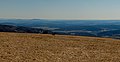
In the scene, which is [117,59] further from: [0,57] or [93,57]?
[0,57]

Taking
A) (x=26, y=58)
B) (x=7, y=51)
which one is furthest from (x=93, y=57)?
(x=7, y=51)

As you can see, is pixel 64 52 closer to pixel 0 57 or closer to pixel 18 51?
pixel 18 51

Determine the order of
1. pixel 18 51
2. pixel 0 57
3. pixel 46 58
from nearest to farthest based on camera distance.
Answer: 1. pixel 0 57
2. pixel 46 58
3. pixel 18 51

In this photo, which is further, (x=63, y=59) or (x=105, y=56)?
(x=105, y=56)

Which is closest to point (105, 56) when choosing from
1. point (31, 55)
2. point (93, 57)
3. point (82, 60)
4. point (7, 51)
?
point (93, 57)

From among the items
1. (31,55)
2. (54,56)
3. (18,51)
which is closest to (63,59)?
(54,56)

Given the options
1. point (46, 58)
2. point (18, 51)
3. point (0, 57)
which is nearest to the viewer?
point (0, 57)

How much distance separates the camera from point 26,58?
65.1 feet

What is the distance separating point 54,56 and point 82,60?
2504 mm

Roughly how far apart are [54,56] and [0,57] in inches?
187

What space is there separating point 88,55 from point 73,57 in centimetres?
211

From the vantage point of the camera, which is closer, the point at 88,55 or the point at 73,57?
the point at 73,57

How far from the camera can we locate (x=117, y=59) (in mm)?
21938

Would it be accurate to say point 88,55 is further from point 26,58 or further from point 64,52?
point 26,58
